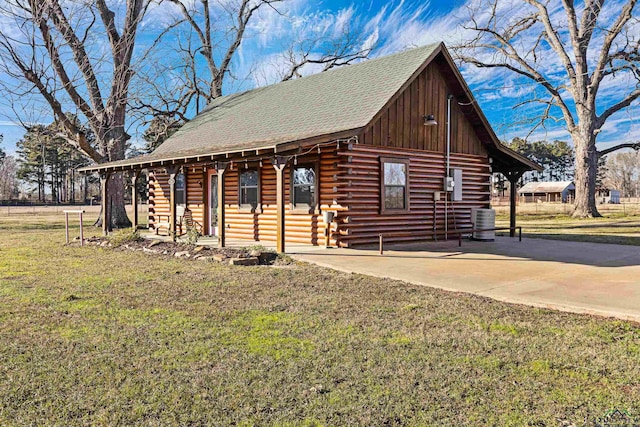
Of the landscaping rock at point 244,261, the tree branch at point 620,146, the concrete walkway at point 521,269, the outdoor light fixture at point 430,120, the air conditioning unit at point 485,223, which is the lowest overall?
the concrete walkway at point 521,269

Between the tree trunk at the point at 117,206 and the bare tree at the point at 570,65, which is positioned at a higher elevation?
the bare tree at the point at 570,65

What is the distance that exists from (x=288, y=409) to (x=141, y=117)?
2227 cm

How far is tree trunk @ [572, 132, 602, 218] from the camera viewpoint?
2459 cm

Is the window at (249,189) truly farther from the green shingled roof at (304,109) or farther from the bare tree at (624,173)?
the bare tree at (624,173)

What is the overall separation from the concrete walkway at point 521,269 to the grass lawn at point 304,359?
661 mm

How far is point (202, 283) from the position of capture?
23.2ft

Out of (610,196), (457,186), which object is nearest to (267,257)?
(457,186)

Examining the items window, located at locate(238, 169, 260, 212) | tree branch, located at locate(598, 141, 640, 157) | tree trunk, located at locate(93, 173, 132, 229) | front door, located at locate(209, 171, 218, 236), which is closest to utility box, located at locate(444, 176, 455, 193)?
window, located at locate(238, 169, 260, 212)

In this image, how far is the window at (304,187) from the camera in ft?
38.4

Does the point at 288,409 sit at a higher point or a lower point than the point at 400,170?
lower

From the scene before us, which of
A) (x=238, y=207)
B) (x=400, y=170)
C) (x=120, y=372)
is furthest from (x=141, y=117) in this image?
(x=120, y=372)

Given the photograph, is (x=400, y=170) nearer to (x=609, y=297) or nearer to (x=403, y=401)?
(x=609, y=297)

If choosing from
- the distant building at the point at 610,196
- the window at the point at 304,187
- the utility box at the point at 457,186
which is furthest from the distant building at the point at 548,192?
the window at the point at 304,187

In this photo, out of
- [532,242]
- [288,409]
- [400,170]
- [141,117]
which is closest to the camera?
[288,409]
